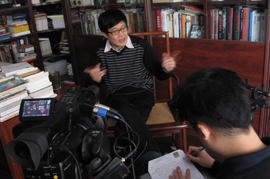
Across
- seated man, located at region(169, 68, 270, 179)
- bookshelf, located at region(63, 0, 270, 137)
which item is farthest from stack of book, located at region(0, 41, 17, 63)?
seated man, located at region(169, 68, 270, 179)

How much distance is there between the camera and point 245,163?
850 mm

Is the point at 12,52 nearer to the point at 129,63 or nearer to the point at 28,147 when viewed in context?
the point at 129,63

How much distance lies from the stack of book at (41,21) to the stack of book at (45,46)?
0.56ft

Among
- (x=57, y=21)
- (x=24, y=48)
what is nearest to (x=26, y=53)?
(x=24, y=48)

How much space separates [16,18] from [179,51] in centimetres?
187

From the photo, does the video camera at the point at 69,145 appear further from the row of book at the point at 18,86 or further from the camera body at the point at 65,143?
the row of book at the point at 18,86

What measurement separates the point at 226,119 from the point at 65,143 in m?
0.51

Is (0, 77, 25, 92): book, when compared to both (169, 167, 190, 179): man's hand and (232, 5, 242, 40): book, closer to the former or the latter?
(169, 167, 190, 179): man's hand

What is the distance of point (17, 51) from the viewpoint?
3.10 metres

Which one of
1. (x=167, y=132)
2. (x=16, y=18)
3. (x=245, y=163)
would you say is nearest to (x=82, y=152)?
(x=245, y=163)

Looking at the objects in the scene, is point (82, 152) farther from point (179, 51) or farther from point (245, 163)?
point (179, 51)

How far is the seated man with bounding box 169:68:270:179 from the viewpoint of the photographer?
0.84 meters

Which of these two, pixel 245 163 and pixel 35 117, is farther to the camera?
pixel 35 117

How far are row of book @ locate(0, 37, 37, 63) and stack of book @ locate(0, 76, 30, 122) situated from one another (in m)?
1.54
